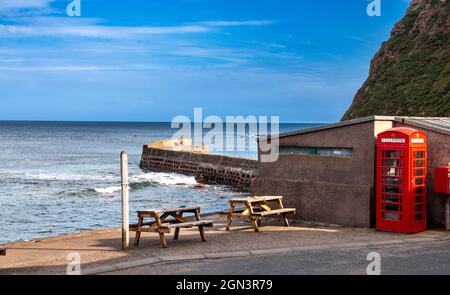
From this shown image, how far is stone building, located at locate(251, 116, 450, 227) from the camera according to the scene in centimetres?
1296

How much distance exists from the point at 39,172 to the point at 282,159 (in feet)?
146

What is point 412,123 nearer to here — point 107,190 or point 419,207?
point 419,207

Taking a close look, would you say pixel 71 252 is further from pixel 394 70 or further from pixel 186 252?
pixel 394 70

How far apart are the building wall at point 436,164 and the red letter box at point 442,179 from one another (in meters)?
0.47

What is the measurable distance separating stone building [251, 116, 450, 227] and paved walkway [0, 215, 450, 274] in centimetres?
58

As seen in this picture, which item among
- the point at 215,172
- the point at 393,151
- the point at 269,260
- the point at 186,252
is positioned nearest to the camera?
the point at 269,260

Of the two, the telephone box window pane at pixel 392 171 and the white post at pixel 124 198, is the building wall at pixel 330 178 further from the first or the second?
the white post at pixel 124 198

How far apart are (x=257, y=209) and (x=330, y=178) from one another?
73.1 inches

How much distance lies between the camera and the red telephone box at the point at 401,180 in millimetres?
A: 12148

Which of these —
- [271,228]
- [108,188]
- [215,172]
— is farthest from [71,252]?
[215,172]

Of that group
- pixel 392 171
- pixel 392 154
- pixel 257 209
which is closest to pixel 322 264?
pixel 392 171

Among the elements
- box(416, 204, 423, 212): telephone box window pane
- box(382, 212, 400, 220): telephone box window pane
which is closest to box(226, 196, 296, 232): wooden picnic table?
box(382, 212, 400, 220): telephone box window pane

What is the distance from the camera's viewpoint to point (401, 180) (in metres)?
12.2

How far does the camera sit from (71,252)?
1073 centimetres
